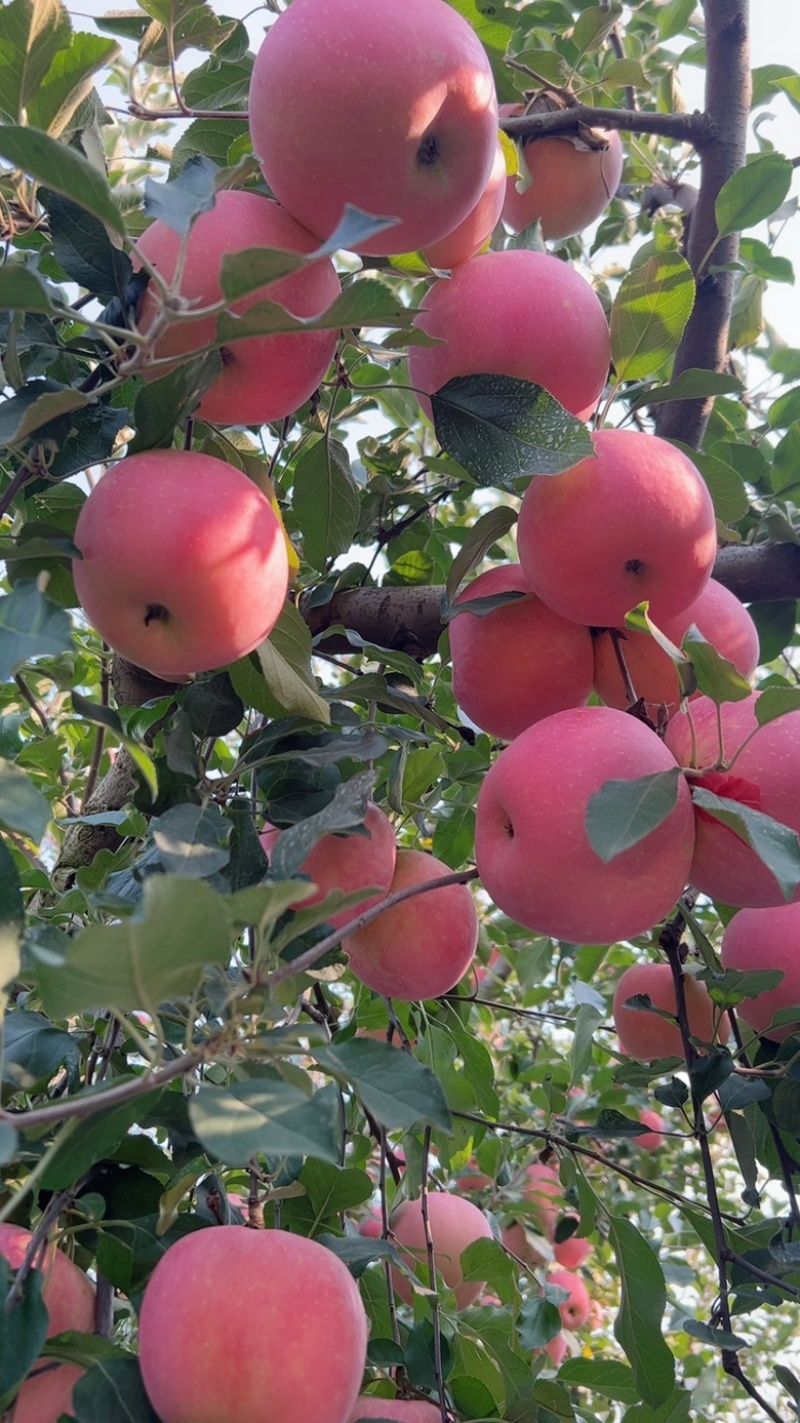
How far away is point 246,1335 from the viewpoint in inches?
29.0

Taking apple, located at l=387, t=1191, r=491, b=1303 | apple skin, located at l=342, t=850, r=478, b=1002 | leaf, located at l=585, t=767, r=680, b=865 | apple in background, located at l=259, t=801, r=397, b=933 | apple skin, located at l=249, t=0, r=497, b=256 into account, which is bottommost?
apple, located at l=387, t=1191, r=491, b=1303

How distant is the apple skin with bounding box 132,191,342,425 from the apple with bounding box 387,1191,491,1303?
132 cm

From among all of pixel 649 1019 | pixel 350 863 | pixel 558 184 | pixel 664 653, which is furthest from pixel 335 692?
pixel 558 184

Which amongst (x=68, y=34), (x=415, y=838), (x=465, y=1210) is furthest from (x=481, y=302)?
→ (x=465, y=1210)

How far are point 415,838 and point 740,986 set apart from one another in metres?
0.63

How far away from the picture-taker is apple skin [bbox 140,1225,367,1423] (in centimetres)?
73

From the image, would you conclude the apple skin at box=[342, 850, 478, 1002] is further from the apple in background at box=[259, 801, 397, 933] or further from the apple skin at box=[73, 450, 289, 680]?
the apple skin at box=[73, 450, 289, 680]

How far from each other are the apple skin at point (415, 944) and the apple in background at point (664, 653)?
0.33 metres

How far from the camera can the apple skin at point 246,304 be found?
87cm

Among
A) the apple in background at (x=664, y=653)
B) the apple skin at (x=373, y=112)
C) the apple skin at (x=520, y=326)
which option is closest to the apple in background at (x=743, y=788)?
the apple in background at (x=664, y=653)

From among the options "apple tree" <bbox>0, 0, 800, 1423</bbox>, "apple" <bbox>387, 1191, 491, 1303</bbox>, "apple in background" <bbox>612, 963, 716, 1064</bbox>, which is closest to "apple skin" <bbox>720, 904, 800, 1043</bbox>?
"apple tree" <bbox>0, 0, 800, 1423</bbox>

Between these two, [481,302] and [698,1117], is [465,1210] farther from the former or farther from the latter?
[481,302]

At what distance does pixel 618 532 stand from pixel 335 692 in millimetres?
410

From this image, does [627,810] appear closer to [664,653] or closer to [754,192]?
[664,653]
